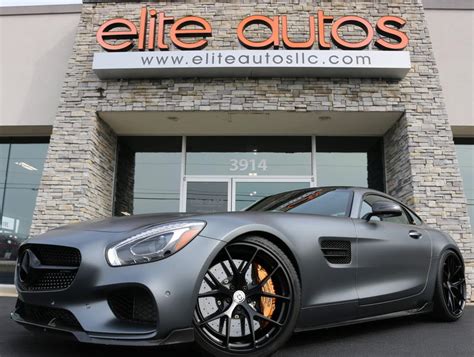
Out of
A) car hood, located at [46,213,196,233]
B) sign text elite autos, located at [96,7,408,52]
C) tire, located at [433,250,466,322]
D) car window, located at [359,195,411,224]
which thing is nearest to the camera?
car hood, located at [46,213,196,233]

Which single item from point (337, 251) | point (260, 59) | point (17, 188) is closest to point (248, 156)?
point (260, 59)

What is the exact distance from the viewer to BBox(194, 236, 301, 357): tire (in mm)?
2338

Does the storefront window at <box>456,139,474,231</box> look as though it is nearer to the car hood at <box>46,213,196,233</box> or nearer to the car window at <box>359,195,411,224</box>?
the car window at <box>359,195,411,224</box>

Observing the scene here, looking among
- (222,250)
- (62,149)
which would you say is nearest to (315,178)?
(62,149)

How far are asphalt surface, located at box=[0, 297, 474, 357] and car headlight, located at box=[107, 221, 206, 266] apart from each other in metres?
0.53

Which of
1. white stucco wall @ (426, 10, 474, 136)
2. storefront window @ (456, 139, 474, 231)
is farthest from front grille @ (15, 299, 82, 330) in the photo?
storefront window @ (456, 139, 474, 231)

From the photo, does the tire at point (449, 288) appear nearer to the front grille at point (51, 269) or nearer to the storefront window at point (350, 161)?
the front grille at point (51, 269)

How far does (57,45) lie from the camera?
29.4 ft

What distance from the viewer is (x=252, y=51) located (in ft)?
25.0

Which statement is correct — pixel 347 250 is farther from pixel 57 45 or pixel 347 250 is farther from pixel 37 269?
pixel 57 45

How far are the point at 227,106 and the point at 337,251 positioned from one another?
524 cm

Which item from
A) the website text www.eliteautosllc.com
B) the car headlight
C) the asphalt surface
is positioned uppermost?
the website text www.eliteautosllc.com

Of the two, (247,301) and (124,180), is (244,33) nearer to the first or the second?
(124,180)

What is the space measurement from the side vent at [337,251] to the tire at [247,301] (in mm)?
386
